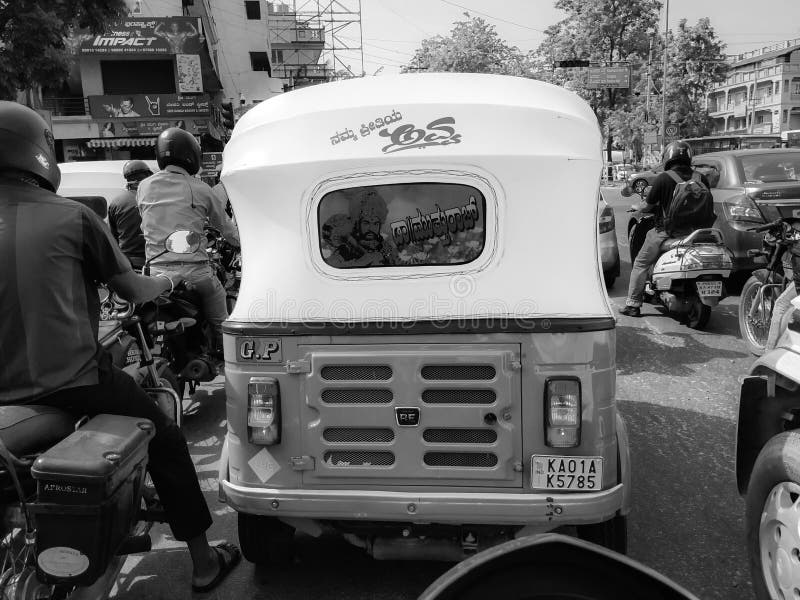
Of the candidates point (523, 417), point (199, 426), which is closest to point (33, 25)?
point (199, 426)

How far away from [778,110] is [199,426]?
93104mm

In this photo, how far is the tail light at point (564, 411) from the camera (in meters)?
2.80

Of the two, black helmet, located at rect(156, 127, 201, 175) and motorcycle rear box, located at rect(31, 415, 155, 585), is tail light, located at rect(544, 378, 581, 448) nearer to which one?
motorcycle rear box, located at rect(31, 415, 155, 585)

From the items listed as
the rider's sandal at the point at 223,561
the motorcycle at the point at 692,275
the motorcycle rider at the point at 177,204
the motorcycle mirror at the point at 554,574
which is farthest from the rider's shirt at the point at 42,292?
the motorcycle at the point at 692,275

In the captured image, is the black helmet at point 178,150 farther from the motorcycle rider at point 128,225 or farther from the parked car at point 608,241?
the parked car at point 608,241

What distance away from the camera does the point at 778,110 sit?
82.9 meters

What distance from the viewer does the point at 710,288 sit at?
7.20 metres

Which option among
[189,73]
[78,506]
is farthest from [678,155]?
[189,73]

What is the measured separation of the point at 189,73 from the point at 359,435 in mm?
31518

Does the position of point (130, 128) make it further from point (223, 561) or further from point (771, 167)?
point (223, 561)

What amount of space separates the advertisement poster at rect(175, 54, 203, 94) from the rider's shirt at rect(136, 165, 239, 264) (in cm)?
2815

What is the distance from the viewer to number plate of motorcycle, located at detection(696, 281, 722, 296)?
23.6 ft

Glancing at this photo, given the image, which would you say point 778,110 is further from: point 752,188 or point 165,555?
point 165,555

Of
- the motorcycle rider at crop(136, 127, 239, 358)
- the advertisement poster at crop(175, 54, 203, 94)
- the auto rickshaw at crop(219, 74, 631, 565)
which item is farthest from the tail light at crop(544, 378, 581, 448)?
the advertisement poster at crop(175, 54, 203, 94)
